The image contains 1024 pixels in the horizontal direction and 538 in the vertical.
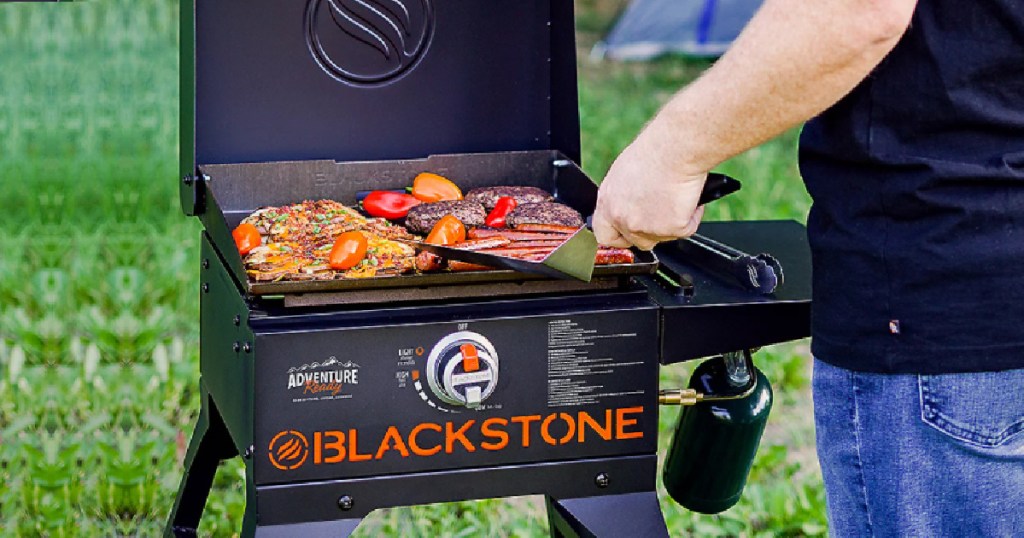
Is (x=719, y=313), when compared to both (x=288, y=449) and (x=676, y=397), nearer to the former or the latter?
(x=676, y=397)

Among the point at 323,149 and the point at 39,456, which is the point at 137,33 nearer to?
the point at 39,456

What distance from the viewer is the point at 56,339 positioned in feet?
14.2

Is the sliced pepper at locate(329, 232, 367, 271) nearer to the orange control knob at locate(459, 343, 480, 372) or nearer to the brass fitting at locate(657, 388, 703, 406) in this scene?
the orange control knob at locate(459, 343, 480, 372)

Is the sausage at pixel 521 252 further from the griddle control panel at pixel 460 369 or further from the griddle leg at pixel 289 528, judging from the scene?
the griddle leg at pixel 289 528

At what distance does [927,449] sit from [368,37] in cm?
140

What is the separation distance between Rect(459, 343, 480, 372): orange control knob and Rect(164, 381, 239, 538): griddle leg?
1.05m

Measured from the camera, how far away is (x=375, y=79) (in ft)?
8.61

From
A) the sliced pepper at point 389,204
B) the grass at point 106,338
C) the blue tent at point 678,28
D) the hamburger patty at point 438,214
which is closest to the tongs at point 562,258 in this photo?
the hamburger patty at point 438,214

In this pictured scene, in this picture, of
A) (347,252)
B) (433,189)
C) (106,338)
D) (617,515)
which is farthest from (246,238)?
(106,338)

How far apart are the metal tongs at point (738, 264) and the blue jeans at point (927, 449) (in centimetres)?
36

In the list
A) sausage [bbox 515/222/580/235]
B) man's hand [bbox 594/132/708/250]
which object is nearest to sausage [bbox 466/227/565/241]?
sausage [bbox 515/222/580/235]

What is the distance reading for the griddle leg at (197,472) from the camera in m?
2.91

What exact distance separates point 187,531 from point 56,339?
1.59 metres

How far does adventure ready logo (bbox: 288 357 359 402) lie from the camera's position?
1.98 meters
